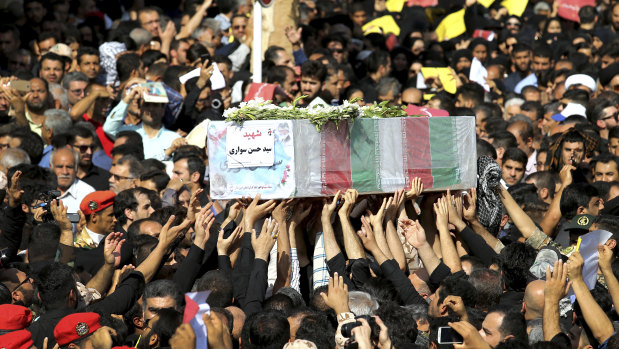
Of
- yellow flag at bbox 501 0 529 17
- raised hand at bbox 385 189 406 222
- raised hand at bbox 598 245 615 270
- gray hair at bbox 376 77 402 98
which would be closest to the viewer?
raised hand at bbox 598 245 615 270

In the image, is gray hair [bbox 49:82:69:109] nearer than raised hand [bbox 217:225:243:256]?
No

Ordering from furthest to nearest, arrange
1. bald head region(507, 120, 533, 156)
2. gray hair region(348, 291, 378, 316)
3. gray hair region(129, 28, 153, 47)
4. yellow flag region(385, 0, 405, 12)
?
yellow flag region(385, 0, 405, 12) → gray hair region(129, 28, 153, 47) → bald head region(507, 120, 533, 156) → gray hair region(348, 291, 378, 316)

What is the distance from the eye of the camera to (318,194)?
8.59 meters

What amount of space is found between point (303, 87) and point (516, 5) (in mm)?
8506

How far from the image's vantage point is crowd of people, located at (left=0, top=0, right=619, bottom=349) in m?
6.97

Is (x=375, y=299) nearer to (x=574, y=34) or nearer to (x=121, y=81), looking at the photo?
(x=121, y=81)

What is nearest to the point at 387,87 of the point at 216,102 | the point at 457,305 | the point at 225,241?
the point at 216,102

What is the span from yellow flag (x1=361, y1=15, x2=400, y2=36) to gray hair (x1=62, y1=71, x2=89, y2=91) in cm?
693

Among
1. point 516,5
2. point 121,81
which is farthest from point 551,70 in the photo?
point 121,81

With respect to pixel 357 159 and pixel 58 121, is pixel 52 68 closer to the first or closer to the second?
pixel 58 121

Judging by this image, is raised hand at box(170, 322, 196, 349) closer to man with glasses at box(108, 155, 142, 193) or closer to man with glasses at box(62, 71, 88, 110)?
man with glasses at box(108, 155, 142, 193)

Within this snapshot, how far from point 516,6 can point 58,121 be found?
1027 cm

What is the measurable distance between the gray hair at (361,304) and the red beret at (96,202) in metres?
3.68

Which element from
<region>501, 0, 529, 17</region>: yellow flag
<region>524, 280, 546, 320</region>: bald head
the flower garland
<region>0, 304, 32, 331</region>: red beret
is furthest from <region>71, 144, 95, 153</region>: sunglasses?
<region>501, 0, 529, 17</region>: yellow flag
